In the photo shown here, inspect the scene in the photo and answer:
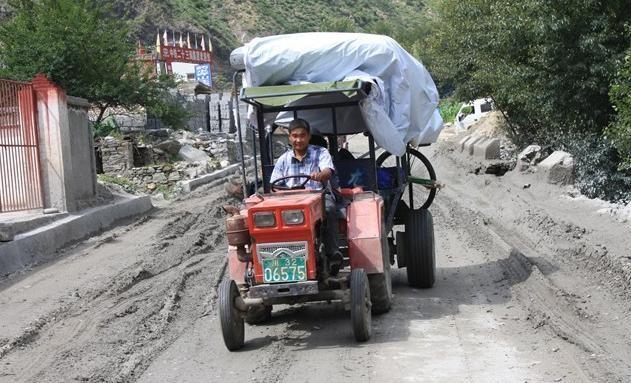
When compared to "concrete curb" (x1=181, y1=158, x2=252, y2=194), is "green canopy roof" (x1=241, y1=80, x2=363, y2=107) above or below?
above

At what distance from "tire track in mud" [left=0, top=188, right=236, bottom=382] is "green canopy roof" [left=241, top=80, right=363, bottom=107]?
2.38m

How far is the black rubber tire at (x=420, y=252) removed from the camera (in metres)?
8.97

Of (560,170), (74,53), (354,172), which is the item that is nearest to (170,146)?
(74,53)

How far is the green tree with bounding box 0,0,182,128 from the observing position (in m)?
25.2

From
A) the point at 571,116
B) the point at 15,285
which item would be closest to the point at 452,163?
the point at 571,116

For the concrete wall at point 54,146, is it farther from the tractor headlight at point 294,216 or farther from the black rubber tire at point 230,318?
the tractor headlight at point 294,216

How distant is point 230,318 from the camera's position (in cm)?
665

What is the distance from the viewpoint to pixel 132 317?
8266 mm

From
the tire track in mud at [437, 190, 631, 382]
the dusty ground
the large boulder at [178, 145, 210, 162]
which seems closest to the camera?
the tire track in mud at [437, 190, 631, 382]

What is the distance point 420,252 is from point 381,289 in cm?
156

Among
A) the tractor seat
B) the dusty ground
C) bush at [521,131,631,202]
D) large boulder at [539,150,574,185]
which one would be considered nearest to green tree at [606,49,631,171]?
the dusty ground

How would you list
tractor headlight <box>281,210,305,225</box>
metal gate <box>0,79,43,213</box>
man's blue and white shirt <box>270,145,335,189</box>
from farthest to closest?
1. metal gate <box>0,79,43,213</box>
2. man's blue and white shirt <box>270,145,335,189</box>
3. tractor headlight <box>281,210,305,225</box>

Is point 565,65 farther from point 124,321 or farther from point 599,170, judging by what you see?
point 124,321

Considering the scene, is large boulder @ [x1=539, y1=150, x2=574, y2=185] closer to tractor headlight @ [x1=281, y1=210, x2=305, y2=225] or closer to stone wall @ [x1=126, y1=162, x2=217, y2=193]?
stone wall @ [x1=126, y1=162, x2=217, y2=193]
